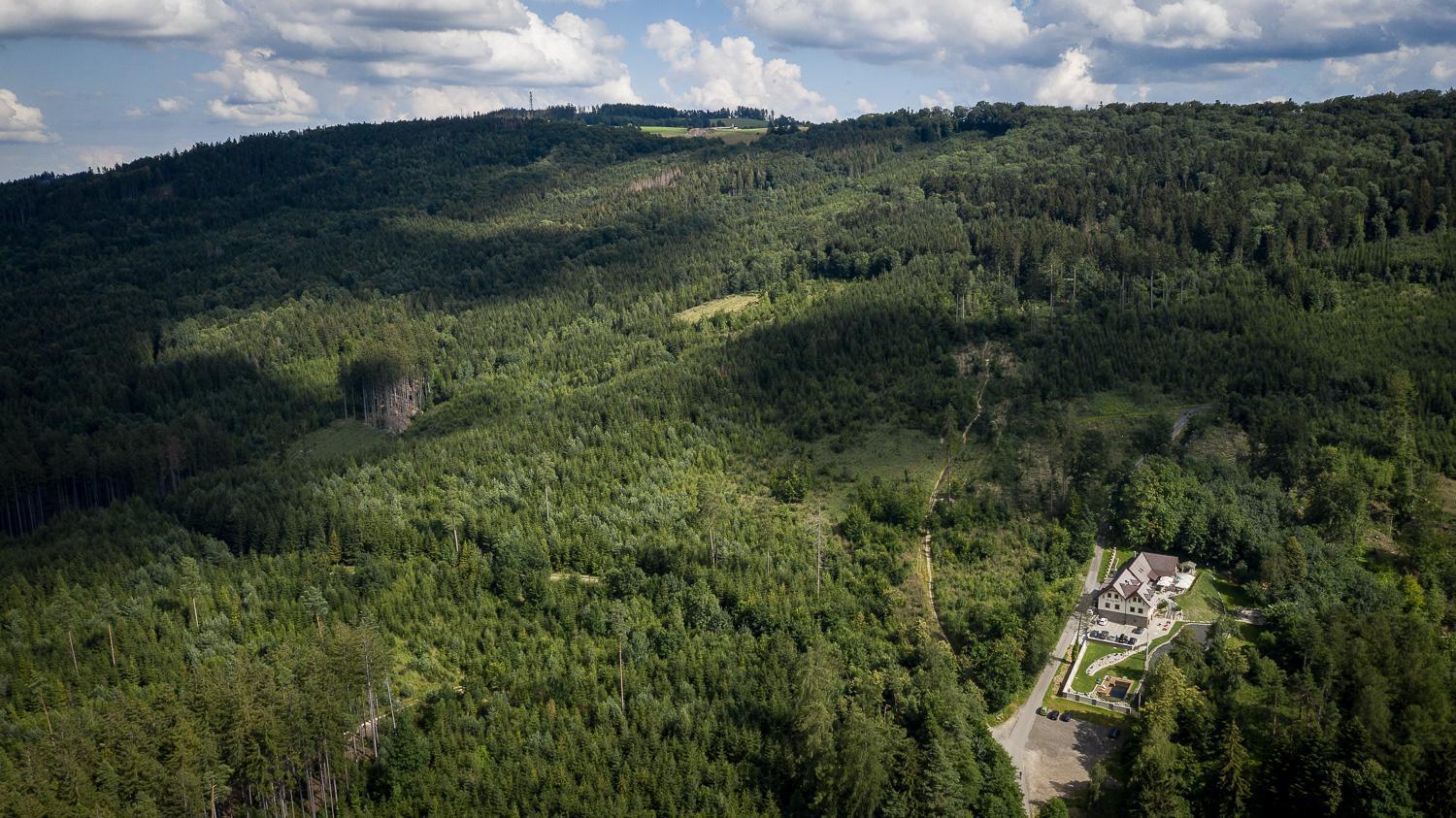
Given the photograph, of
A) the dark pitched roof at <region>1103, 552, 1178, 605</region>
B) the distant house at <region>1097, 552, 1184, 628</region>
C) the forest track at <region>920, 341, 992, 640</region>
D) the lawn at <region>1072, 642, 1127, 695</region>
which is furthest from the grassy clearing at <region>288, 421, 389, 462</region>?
the dark pitched roof at <region>1103, 552, 1178, 605</region>

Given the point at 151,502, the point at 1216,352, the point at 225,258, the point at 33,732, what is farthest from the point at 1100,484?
the point at 225,258

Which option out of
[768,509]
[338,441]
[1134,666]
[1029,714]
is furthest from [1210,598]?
[338,441]

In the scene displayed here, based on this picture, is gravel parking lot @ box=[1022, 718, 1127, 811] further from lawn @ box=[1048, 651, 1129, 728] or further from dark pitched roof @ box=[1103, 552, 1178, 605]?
dark pitched roof @ box=[1103, 552, 1178, 605]

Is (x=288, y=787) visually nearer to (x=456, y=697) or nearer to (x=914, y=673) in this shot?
(x=456, y=697)

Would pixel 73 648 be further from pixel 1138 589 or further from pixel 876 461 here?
pixel 1138 589

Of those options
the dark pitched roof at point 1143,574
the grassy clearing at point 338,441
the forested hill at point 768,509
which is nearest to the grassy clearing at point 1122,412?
the forested hill at point 768,509

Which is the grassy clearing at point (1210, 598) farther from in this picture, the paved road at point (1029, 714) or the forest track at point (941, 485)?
the forest track at point (941, 485)
